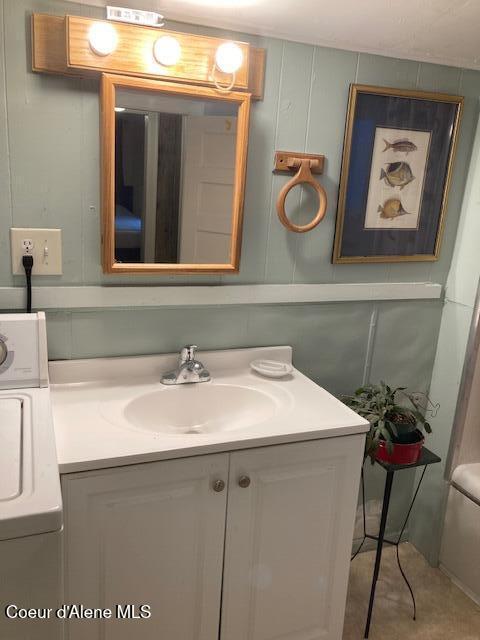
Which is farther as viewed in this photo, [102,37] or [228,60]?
[228,60]

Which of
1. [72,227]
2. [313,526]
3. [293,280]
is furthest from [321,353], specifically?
[72,227]

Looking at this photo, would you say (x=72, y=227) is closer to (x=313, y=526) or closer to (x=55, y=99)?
(x=55, y=99)

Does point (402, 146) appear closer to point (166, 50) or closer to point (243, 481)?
point (166, 50)

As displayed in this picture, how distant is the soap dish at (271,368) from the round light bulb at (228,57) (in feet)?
2.75

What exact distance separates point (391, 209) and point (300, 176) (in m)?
0.37

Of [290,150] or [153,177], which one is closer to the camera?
[153,177]

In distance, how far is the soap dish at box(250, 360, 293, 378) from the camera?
1714 mm

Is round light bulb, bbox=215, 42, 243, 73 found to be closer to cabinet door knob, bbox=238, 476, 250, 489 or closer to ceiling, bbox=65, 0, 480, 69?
ceiling, bbox=65, 0, 480, 69

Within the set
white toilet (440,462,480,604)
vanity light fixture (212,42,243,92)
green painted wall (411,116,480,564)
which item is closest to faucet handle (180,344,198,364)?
vanity light fixture (212,42,243,92)

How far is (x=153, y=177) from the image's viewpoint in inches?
59.6

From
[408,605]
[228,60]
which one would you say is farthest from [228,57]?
[408,605]

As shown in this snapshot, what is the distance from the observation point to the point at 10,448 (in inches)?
42.3

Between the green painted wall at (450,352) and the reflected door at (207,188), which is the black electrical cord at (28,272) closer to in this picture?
the reflected door at (207,188)

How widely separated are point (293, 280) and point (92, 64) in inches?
32.9
